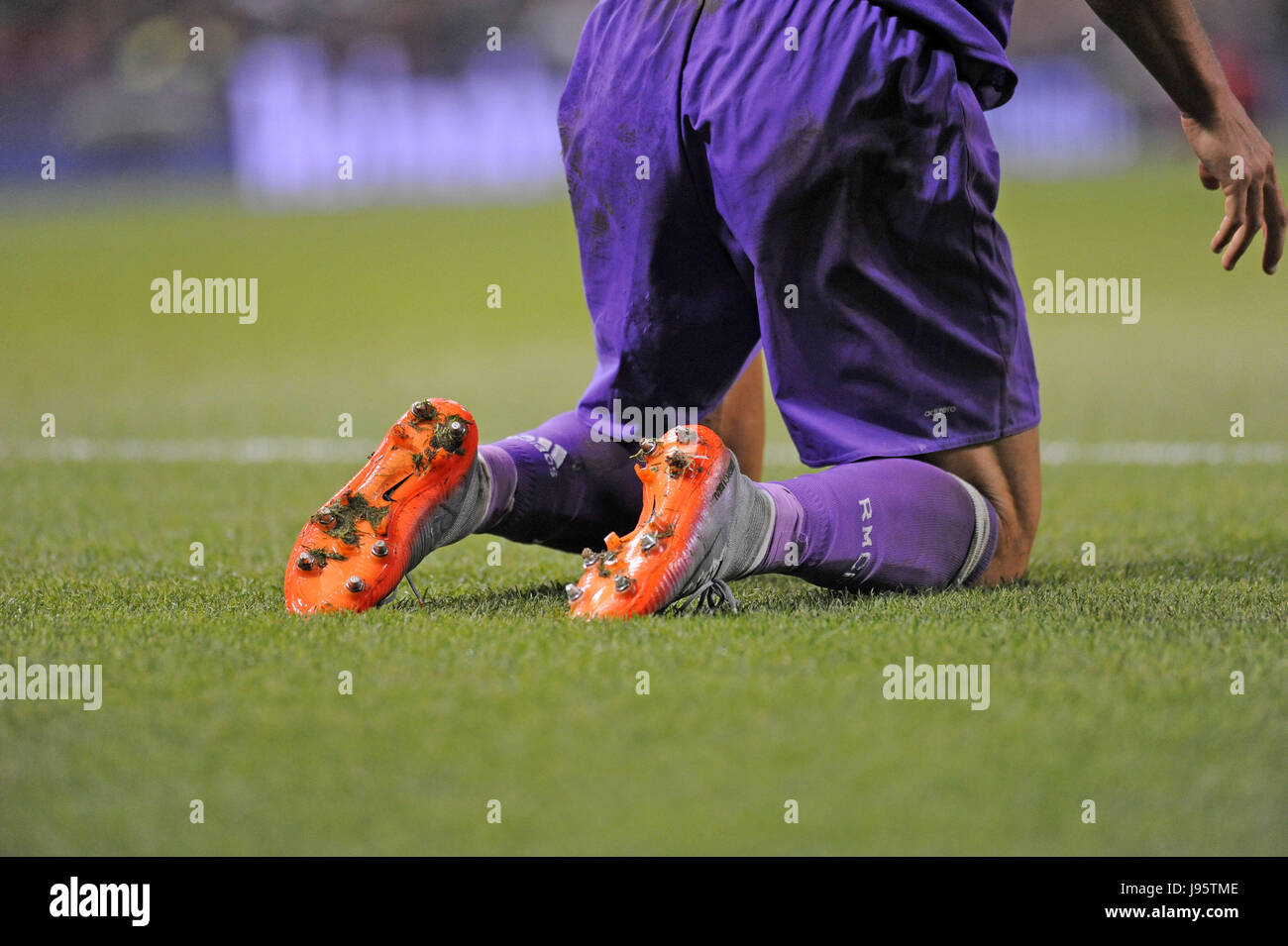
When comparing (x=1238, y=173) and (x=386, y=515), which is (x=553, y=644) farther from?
(x=1238, y=173)

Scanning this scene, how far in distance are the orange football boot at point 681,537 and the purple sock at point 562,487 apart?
11.6 inches

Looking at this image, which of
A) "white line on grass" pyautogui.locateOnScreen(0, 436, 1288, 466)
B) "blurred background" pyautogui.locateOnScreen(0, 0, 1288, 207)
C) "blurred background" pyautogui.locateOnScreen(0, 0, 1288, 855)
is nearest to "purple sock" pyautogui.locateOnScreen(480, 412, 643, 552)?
"blurred background" pyautogui.locateOnScreen(0, 0, 1288, 855)

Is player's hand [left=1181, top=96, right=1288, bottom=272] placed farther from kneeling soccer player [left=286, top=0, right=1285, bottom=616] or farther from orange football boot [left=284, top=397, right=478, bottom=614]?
orange football boot [left=284, top=397, right=478, bottom=614]

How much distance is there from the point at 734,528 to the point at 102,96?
59.7ft

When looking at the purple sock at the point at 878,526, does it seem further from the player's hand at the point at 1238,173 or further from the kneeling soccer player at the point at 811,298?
the player's hand at the point at 1238,173

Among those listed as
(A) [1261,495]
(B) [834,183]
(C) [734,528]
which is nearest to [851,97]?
(B) [834,183]

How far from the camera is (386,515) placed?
6.80 feet

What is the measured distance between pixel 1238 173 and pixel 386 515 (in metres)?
1.38

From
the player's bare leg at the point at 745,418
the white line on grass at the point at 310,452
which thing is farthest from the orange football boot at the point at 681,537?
the white line on grass at the point at 310,452

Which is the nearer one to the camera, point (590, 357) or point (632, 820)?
point (632, 820)

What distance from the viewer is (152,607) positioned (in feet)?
7.13

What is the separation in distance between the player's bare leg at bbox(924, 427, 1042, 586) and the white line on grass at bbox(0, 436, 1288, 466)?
1.62 m

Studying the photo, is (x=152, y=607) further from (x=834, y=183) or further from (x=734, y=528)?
(x=834, y=183)

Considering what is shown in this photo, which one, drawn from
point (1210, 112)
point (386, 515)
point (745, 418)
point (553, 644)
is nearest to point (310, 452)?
point (745, 418)
